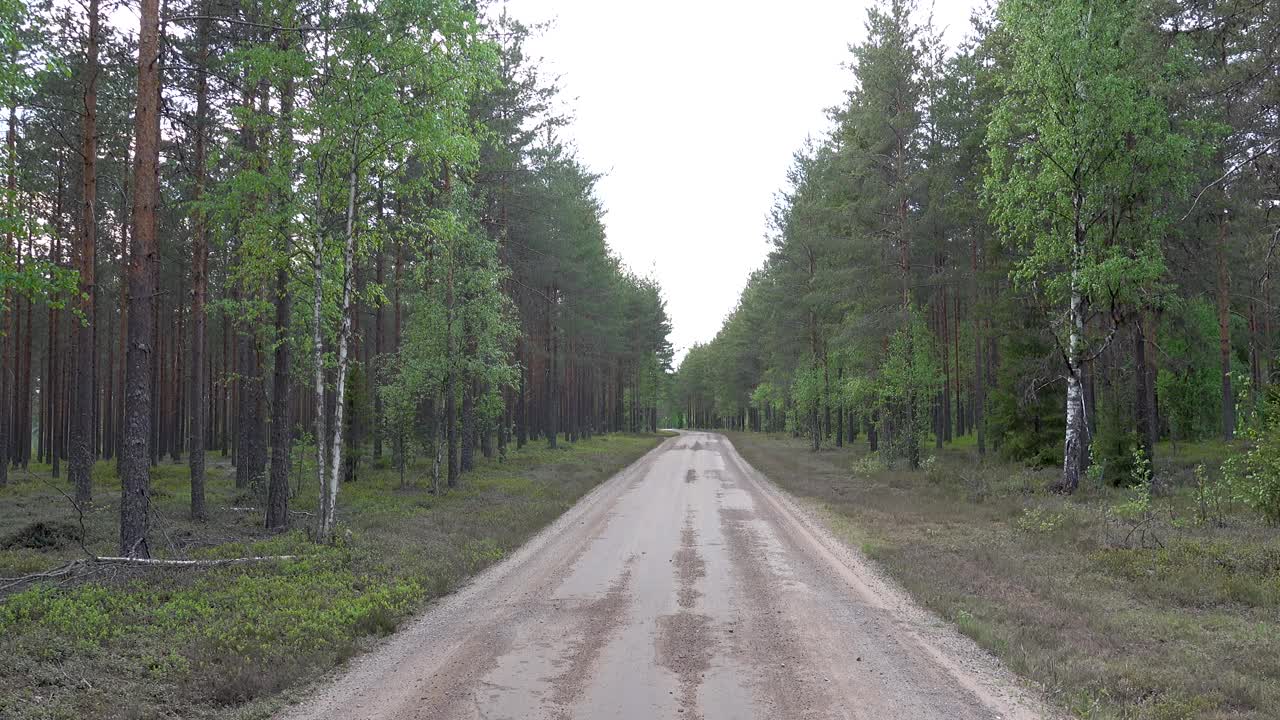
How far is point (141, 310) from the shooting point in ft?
32.7

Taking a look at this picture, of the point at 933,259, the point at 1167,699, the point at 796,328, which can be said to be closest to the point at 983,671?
the point at 1167,699

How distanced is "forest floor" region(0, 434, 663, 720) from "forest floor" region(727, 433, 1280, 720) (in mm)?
6687

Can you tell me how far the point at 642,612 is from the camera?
27.3ft

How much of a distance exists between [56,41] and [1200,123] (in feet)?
83.7

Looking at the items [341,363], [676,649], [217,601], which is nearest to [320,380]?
[341,363]

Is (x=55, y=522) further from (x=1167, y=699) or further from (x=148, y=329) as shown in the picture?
(x=1167, y=699)

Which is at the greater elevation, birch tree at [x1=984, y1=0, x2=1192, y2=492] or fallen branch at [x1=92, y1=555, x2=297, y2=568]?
birch tree at [x1=984, y1=0, x2=1192, y2=492]

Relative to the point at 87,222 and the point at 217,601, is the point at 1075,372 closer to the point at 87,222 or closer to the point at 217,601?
the point at 217,601

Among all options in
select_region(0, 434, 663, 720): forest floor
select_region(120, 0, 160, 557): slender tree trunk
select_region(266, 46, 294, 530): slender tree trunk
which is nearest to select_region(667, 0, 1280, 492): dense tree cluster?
select_region(0, 434, 663, 720): forest floor

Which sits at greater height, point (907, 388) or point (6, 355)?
point (6, 355)

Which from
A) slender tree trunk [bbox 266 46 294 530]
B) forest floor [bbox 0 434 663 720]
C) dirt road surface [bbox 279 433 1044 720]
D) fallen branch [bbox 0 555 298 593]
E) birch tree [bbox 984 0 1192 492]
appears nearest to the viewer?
dirt road surface [bbox 279 433 1044 720]

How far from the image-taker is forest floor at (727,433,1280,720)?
19.2 ft

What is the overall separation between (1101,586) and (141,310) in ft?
45.6

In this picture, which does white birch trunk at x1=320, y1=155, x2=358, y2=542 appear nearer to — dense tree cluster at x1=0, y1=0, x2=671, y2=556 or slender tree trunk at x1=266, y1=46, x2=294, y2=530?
dense tree cluster at x1=0, y1=0, x2=671, y2=556
